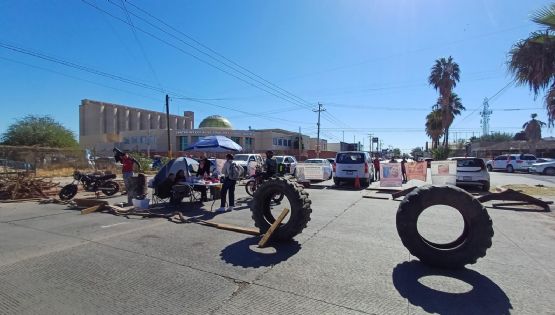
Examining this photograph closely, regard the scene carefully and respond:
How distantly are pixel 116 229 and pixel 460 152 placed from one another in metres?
77.8

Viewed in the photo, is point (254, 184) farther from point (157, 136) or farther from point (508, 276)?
point (157, 136)

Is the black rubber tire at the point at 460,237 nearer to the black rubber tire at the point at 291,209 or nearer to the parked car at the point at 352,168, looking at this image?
the black rubber tire at the point at 291,209

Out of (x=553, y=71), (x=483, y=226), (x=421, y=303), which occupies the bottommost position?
(x=421, y=303)

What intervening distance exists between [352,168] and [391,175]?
6.65 feet

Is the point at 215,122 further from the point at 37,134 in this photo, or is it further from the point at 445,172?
the point at 445,172

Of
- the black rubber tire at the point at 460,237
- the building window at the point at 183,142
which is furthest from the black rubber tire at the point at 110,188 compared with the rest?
the building window at the point at 183,142

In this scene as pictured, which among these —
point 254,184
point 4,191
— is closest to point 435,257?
point 254,184

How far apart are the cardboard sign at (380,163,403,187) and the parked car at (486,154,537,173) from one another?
85.1 ft

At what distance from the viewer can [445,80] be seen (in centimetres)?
4647

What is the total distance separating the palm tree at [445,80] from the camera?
1832 inches

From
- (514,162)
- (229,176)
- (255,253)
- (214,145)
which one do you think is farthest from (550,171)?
(255,253)

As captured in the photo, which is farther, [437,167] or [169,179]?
[437,167]

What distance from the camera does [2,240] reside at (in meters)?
6.80

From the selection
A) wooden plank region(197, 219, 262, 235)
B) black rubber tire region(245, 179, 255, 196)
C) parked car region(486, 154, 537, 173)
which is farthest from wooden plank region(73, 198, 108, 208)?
parked car region(486, 154, 537, 173)
